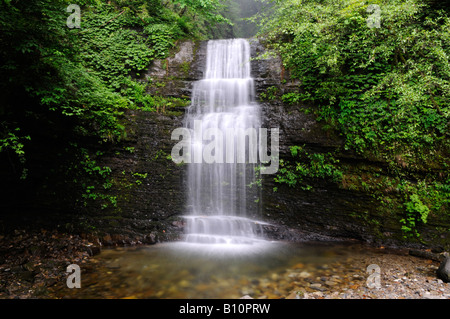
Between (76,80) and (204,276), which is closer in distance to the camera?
(204,276)

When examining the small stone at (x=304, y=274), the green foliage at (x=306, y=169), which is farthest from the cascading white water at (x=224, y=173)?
the small stone at (x=304, y=274)

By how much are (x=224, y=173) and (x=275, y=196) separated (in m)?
1.61

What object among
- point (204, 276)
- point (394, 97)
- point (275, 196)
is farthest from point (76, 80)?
point (394, 97)

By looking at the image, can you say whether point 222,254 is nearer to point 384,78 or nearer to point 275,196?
point 275,196

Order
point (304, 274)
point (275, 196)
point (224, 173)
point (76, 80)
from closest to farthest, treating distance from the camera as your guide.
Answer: point (304, 274) → point (76, 80) → point (275, 196) → point (224, 173)

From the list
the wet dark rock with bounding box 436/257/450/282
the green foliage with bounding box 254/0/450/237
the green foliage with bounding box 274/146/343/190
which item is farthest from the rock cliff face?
the wet dark rock with bounding box 436/257/450/282

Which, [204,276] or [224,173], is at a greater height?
[224,173]

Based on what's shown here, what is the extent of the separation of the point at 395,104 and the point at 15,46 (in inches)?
325

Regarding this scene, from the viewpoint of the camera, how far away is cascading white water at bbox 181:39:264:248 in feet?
19.5

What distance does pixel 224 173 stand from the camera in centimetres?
668

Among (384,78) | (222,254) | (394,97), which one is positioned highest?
(384,78)
